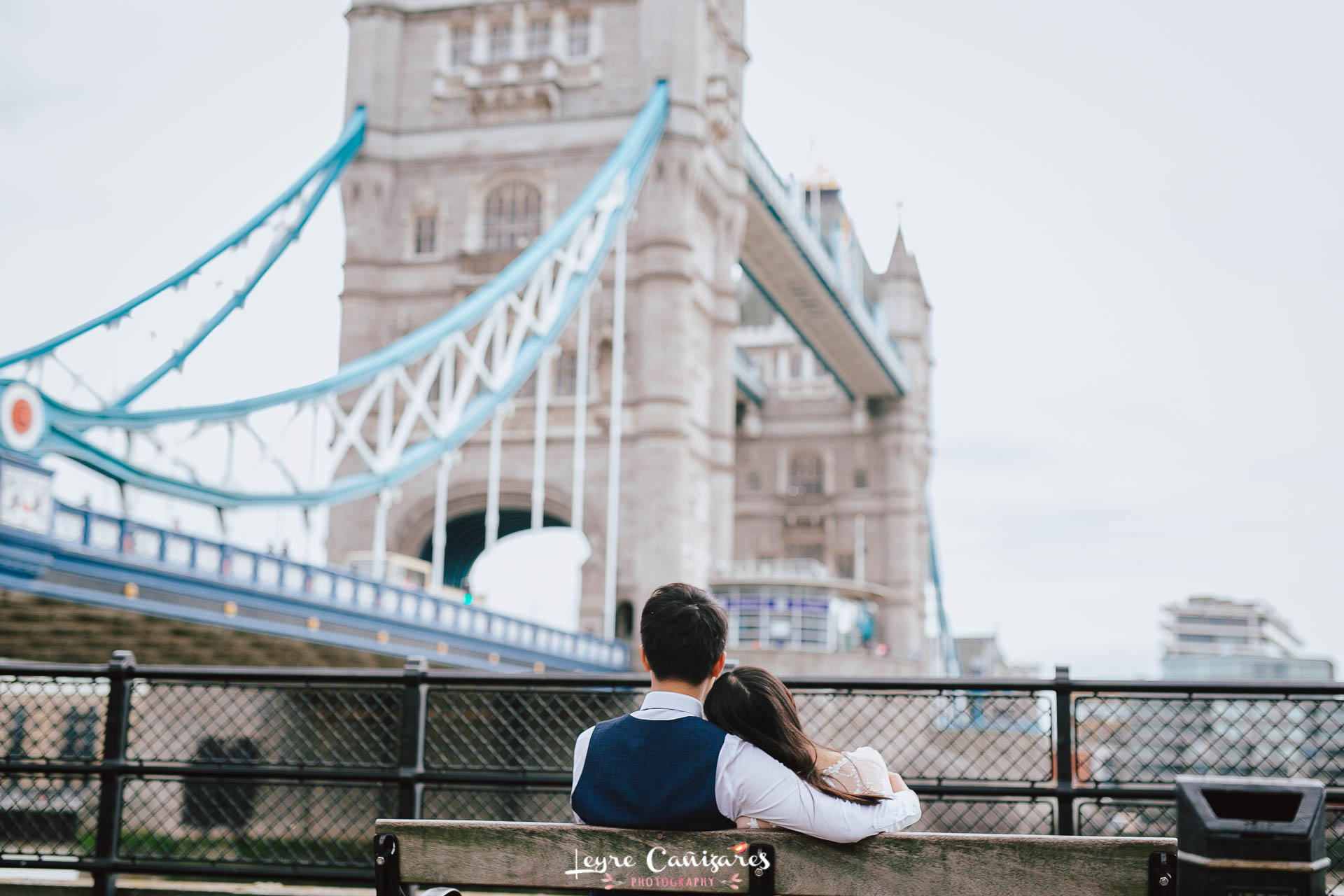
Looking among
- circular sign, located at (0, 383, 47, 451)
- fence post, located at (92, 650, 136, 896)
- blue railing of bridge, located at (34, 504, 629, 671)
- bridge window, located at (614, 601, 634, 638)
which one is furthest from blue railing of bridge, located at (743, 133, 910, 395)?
fence post, located at (92, 650, 136, 896)

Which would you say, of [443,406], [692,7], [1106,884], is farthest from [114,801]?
[692,7]

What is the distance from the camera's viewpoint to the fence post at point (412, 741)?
Result: 4.67m

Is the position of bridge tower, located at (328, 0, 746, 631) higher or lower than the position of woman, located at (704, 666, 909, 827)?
higher

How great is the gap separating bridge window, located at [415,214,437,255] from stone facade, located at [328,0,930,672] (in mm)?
52

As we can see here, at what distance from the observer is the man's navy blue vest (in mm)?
2930

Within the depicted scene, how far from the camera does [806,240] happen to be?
41031mm

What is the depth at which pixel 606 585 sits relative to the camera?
31938 millimetres

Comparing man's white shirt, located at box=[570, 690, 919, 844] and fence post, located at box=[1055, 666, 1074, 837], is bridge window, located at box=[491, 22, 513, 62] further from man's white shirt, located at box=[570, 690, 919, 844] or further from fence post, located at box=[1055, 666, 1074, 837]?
man's white shirt, located at box=[570, 690, 919, 844]

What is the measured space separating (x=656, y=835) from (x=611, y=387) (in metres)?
31.0

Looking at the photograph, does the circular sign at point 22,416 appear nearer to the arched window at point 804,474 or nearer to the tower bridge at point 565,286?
the tower bridge at point 565,286

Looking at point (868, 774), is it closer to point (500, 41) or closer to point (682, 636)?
point (682, 636)

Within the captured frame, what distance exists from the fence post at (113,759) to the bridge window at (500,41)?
109ft

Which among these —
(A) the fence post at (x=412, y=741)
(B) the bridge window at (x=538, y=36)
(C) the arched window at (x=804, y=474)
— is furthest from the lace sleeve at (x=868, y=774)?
(C) the arched window at (x=804, y=474)

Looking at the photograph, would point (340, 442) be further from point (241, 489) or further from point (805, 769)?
point (805, 769)
